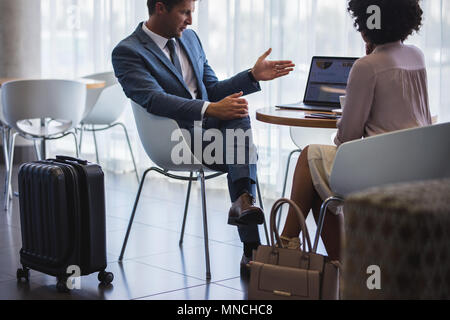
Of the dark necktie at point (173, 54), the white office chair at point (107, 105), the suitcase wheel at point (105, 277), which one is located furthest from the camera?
the white office chair at point (107, 105)

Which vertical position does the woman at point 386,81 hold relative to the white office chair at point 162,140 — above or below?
above

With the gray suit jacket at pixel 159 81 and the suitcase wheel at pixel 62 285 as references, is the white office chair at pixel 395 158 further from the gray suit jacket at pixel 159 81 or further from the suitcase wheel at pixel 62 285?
the suitcase wheel at pixel 62 285

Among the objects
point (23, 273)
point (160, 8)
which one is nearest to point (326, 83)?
point (160, 8)

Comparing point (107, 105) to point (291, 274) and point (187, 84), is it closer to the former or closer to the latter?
point (187, 84)

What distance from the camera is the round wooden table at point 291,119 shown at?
286cm

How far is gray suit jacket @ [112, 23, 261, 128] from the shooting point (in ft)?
10.6

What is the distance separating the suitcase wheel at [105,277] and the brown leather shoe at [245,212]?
550 millimetres

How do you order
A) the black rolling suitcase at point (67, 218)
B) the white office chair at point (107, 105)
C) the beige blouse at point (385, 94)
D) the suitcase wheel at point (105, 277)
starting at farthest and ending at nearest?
the white office chair at point (107, 105) → the suitcase wheel at point (105, 277) → the black rolling suitcase at point (67, 218) → the beige blouse at point (385, 94)

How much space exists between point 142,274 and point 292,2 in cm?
238

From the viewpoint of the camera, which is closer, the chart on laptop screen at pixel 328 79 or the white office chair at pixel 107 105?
the chart on laptop screen at pixel 328 79

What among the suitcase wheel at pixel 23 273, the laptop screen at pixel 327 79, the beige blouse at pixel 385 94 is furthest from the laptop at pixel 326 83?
the suitcase wheel at pixel 23 273

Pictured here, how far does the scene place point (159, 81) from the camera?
11.2ft
